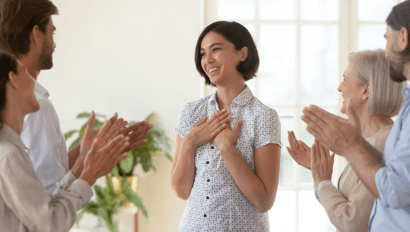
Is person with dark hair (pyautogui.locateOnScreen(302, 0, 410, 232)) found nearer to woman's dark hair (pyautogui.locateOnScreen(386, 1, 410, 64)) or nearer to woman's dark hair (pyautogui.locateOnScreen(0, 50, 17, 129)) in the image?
woman's dark hair (pyautogui.locateOnScreen(386, 1, 410, 64))

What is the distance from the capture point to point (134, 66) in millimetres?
3744

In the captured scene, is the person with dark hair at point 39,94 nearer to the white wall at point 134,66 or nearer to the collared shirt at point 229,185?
the collared shirt at point 229,185

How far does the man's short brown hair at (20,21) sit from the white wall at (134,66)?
91.8 inches

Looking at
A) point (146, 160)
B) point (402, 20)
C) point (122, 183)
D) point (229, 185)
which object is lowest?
point (122, 183)

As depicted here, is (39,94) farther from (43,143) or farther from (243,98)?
(243,98)

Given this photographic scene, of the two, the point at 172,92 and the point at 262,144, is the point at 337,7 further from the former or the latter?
the point at 262,144

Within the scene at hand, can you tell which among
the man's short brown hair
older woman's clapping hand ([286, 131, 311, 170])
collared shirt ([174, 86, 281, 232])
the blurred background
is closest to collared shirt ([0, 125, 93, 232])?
the man's short brown hair

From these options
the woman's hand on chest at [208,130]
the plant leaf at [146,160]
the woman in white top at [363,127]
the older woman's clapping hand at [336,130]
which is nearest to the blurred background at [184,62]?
the plant leaf at [146,160]

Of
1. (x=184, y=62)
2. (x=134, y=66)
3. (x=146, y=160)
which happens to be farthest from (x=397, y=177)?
(x=134, y=66)

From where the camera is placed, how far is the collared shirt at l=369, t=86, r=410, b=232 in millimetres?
943

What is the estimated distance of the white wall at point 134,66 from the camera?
3.68 metres

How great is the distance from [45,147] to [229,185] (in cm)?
76

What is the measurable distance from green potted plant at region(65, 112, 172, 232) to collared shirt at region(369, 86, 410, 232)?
2.49 m

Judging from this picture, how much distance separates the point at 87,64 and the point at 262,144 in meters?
2.84
